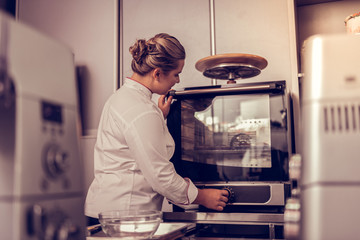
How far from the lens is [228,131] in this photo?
1557 millimetres

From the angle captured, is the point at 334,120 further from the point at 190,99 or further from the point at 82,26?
the point at 82,26

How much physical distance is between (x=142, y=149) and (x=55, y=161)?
0.81 meters

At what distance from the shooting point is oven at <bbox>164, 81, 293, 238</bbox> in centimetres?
143

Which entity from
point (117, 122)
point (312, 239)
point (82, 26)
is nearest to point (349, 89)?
point (312, 239)

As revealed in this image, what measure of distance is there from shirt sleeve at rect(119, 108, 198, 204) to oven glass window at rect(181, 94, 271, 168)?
341 mm

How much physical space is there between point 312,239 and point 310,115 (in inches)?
5.0

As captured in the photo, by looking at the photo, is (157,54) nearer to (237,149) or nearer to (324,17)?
(237,149)

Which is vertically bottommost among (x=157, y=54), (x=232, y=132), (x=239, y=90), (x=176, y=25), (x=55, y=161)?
(x=55, y=161)

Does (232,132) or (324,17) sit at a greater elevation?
(324,17)

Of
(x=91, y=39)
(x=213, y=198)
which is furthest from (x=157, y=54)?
(x=91, y=39)

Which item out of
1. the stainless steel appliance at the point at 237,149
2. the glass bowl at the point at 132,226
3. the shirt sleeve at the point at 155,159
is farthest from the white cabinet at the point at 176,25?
the glass bowl at the point at 132,226

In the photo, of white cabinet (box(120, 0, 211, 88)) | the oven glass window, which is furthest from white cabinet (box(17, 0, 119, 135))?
the oven glass window

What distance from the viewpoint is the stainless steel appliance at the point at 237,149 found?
1435mm

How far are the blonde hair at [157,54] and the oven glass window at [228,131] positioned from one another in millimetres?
234
